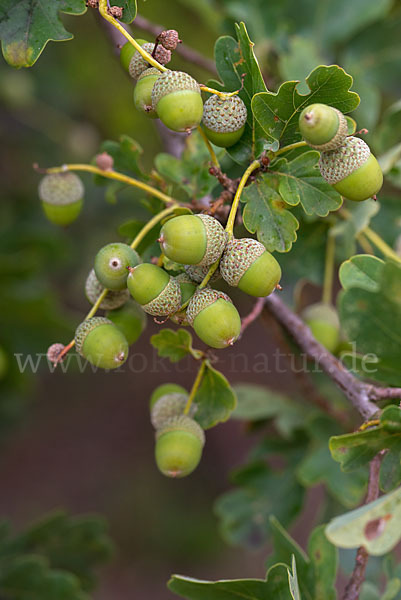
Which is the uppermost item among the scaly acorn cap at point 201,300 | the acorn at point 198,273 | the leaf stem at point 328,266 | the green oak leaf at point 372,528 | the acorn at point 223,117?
the leaf stem at point 328,266

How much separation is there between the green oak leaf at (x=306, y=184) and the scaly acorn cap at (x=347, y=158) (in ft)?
0.27

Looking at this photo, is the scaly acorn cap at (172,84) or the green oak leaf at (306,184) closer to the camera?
the scaly acorn cap at (172,84)

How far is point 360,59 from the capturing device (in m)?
2.71

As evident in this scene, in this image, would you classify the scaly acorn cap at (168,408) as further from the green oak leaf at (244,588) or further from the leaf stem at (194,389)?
the green oak leaf at (244,588)

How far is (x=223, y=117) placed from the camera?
1321 mm

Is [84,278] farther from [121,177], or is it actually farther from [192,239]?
[192,239]

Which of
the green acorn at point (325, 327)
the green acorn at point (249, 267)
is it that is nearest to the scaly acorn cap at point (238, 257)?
→ the green acorn at point (249, 267)

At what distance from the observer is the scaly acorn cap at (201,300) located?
1229mm

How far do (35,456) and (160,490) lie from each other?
90cm

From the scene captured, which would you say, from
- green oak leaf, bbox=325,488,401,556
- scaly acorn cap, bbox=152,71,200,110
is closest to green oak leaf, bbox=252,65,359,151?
scaly acorn cap, bbox=152,71,200,110

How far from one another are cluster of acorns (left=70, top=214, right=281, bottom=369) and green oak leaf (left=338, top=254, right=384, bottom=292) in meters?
0.14

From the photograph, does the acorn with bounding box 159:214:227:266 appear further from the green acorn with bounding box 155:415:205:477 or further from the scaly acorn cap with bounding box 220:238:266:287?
the green acorn with bounding box 155:415:205:477

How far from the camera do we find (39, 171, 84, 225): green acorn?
1.63m

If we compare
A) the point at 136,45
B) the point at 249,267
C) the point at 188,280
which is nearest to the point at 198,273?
the point at 188,280
